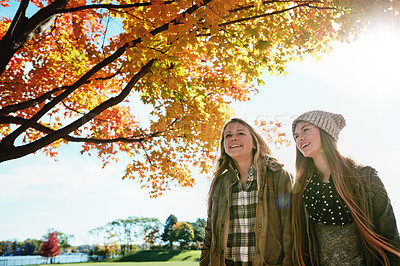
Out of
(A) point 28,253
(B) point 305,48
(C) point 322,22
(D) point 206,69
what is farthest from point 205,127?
(A) point 28,253

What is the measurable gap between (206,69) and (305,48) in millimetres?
2980

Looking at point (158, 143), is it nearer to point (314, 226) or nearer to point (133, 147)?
point (133, 147)

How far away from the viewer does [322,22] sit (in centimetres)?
580

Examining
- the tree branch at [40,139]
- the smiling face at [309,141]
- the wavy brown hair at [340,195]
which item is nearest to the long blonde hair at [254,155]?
the wavy brown hair at [340,195]

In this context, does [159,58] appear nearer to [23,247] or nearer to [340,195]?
[340,195]

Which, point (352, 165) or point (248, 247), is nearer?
point (352, 165)

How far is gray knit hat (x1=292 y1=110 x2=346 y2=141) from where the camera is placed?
2.82 metres

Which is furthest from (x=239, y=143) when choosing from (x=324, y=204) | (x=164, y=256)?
(x=164, y=256)

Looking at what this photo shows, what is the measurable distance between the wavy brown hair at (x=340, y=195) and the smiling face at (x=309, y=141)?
6 cm

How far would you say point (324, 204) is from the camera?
103 inches

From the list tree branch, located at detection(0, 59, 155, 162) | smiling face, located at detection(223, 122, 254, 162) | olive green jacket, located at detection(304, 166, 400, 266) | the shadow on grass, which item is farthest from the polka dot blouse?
the shadow on grass

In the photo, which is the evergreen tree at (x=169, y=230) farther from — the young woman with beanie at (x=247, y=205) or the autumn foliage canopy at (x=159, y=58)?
the young woman with beanie at (x=247, y=205)

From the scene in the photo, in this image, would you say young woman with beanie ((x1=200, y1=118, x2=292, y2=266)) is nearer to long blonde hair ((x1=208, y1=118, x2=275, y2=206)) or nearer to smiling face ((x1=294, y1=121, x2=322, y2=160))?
long blonde hair ((x1=208, y1=118, x2=275, y2=206))

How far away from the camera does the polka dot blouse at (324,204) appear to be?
2.53m
